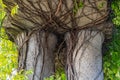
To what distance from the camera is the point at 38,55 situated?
68.7 inches

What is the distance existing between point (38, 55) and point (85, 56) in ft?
0.88

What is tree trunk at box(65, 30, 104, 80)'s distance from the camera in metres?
1.65

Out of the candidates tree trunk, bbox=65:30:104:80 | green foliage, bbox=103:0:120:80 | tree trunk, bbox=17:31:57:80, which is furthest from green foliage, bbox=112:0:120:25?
tree trunk, bbox=17:31:57:80

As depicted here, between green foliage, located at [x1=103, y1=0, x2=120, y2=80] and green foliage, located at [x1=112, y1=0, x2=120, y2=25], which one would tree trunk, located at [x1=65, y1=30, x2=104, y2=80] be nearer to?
green foliage, located at [x1=112, y1=0, x2=120, y2=25]

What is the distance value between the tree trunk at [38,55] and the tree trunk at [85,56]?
12 cm

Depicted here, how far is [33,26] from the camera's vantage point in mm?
1739

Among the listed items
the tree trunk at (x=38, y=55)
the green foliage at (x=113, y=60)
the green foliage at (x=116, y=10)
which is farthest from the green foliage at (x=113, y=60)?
the tree trunk at (x=38, y=55)

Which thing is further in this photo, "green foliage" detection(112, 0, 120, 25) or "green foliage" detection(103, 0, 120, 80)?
"green foliage" detection(103, 0, 120, 80)

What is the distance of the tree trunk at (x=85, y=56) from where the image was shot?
1.65m

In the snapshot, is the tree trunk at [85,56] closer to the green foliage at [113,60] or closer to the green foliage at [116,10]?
the green foliage at [116,10]

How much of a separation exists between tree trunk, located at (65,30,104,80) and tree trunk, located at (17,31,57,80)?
12 centimetres

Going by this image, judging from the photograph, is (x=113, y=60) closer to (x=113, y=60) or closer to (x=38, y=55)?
(x=113, y=60)

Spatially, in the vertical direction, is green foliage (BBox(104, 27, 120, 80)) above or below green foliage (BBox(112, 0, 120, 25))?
below

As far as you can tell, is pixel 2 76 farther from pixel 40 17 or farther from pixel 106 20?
pixel 106 20
